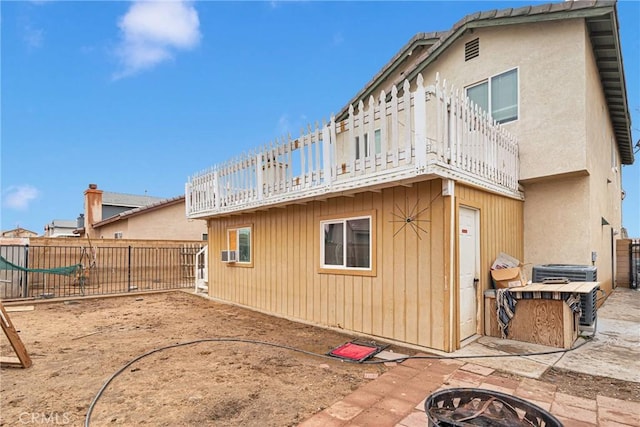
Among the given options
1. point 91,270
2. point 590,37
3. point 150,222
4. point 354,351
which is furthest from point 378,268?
point 150,222

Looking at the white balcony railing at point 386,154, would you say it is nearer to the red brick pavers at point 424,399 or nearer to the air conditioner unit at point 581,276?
the air conditioner unit at point 581,276

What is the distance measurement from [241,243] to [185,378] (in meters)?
4.92

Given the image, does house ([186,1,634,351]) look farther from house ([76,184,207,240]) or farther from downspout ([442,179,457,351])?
house ([76,184,207,240])

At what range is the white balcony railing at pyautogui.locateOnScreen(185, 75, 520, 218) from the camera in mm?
4359

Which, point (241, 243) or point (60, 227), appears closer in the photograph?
point (241, 243)

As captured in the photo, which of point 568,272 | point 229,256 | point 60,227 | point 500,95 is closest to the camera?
point 568,272

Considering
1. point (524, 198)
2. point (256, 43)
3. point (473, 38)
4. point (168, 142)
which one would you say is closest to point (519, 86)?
point (473, 38)

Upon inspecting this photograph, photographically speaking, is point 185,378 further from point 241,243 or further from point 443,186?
point 241,243

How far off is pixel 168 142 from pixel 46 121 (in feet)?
20.6

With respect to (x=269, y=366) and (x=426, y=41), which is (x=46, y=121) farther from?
(x=269, y=366)

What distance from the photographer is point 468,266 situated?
5059 millimetres

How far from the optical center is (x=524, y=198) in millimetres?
6797

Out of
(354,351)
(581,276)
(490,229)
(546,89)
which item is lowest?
(354,351)

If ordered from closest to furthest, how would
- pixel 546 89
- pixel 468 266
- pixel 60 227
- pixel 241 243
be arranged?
pixel 468 266
pixel 546 89
pixel 241 243
pixel 60 227
